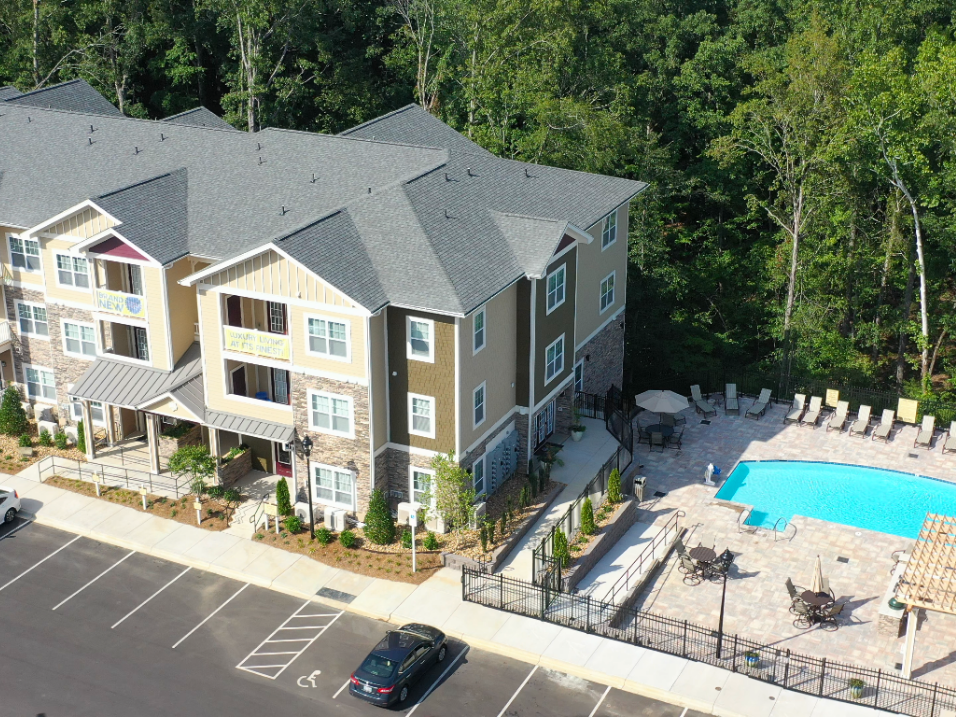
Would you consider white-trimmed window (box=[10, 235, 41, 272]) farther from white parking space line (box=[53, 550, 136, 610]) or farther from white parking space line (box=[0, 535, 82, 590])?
white parking space line (box=[53, 550, 136, 610])

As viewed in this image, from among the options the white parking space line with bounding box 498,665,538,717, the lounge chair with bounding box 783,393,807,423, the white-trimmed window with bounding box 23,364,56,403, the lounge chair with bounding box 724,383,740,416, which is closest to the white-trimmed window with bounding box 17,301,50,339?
the white-trimmed window with bounding box 23,364,56,403

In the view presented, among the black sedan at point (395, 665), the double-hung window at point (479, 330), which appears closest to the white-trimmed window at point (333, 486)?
the double-hung window at point (479, 330)

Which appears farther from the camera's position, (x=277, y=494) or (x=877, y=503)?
(x=877, y=503)

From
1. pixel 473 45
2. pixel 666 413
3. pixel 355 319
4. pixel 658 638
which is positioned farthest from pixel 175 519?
pixel 473 45

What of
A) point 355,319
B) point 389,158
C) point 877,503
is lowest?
point 877,503

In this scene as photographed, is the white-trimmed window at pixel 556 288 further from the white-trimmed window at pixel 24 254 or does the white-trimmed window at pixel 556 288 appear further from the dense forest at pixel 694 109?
the white-trimmed window at pixel 24 254

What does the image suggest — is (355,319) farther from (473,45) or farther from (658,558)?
(473,45)

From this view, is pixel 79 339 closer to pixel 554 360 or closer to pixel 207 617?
pixel 207 617
